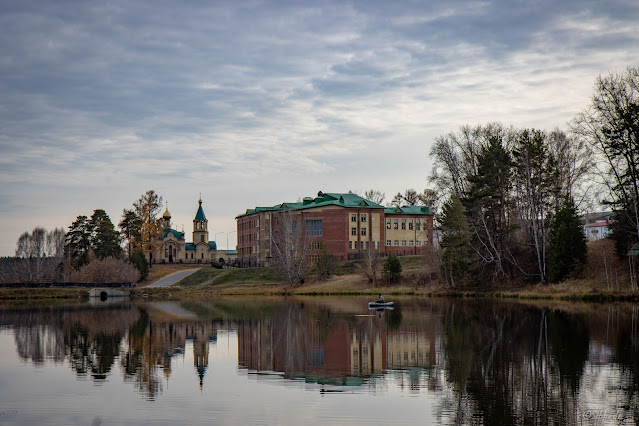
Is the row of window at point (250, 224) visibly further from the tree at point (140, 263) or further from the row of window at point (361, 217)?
the row of window at point (361, 217)

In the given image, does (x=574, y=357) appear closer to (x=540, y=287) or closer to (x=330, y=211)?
(x=540, y=287)

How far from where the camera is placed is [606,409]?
16047 millimetres

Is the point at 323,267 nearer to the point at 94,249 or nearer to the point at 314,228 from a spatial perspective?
the point at 314,228

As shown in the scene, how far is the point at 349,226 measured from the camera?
10400 centimetres

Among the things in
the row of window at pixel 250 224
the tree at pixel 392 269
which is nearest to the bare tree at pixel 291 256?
the tree at pixel 392 269

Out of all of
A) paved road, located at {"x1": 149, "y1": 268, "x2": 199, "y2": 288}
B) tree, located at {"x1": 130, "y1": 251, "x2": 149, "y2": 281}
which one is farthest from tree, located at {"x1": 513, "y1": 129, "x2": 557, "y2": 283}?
tree, located at {"x1": 130, "y1": 251, "x2": 149, "y2": 281}

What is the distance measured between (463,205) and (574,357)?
45097 millimetres

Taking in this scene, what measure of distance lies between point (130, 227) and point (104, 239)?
12.1m

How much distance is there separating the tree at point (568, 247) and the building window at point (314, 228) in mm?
50646

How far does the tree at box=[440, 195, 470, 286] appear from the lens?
2625 inches

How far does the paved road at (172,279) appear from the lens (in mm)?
105375

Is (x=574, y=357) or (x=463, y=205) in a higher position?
(x=463, y=205)

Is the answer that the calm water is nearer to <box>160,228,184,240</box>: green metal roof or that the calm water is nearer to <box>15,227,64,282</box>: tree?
<box>15,227,64,282</box>: tree

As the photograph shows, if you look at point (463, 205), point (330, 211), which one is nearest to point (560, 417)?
point (463, 205)
